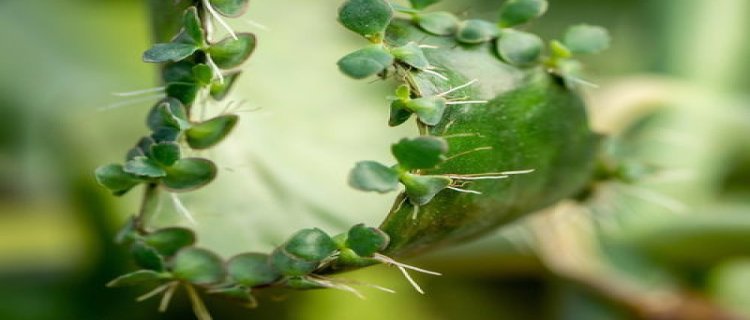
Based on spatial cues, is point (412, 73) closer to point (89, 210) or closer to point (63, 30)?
point (89, 210)

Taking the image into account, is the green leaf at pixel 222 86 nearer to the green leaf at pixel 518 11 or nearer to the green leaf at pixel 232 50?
the green leaf at pixel 232 50

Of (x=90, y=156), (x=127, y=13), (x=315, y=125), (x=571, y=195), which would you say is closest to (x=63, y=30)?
(x=127, y=13)

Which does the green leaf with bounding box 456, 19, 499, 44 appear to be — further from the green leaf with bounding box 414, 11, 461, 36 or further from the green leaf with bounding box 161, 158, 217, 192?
the green leaf with bounding box 161, 158, 217, 192

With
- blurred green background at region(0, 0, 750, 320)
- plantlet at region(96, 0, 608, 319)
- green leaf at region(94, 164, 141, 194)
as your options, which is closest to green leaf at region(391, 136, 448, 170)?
plantlet at region(96, 0, 608, 319)

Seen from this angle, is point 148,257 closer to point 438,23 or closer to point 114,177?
point 114,177

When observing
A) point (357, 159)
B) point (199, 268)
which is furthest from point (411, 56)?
point (357, 159)

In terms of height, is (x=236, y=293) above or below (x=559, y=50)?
below
